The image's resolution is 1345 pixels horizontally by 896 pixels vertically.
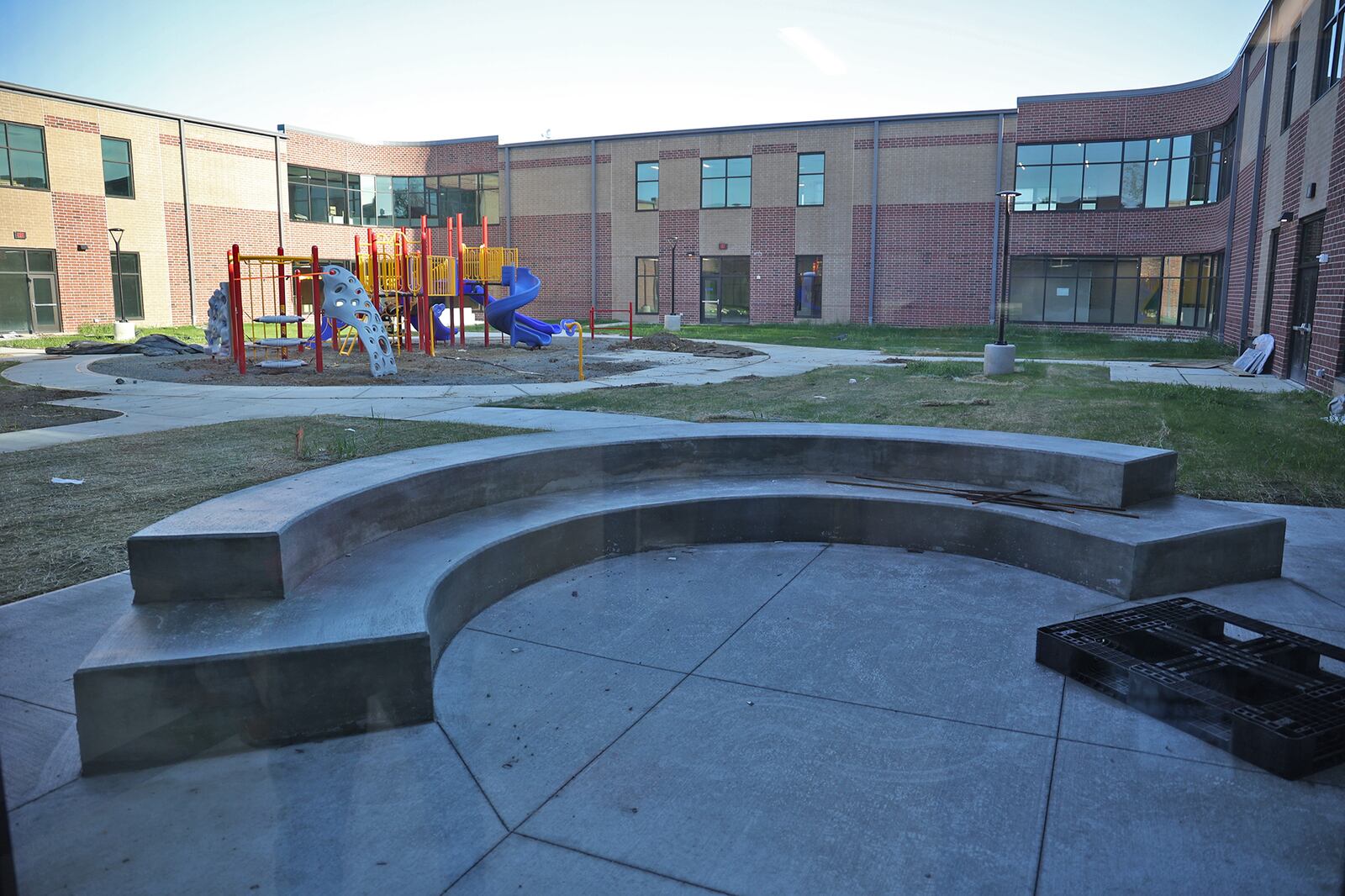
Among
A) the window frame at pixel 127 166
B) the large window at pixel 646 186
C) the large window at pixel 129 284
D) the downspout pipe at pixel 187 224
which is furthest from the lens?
the large window at pixel 646 186

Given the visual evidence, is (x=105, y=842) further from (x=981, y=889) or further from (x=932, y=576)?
(x=932, y=576)

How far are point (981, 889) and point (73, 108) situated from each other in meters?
42.4

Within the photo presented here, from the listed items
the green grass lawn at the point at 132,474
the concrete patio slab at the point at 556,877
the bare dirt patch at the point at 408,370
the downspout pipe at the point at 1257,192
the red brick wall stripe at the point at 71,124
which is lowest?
the concrete patio slab at the point at 556,877

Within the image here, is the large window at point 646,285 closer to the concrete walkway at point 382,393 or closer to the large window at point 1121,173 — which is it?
the large window at point 1121,173

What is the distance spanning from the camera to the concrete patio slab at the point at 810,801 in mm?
2941

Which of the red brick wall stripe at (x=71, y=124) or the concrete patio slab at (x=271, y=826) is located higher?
the red brick wall stripe at (x=71, y=124)

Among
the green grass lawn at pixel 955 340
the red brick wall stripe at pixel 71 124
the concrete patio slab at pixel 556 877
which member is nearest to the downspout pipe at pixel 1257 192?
the green grass lawn at pixel 955 340

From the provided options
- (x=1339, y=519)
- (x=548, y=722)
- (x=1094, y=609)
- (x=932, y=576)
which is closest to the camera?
(x=548, y=722)

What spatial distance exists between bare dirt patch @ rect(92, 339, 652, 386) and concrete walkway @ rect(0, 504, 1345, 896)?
12.9m

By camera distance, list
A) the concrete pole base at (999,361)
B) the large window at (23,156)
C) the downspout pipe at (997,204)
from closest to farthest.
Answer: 1. the concrete pole base at (999,361)
2. the large window at (23,156)
3. the downspout pipe at (997,204)

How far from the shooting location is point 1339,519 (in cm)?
714

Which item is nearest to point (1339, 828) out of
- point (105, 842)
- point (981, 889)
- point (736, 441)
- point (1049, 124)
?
point (981, 889)

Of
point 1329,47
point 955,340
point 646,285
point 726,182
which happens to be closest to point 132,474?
point 1329,47

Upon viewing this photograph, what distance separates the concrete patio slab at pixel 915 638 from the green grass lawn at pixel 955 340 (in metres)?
19.7
